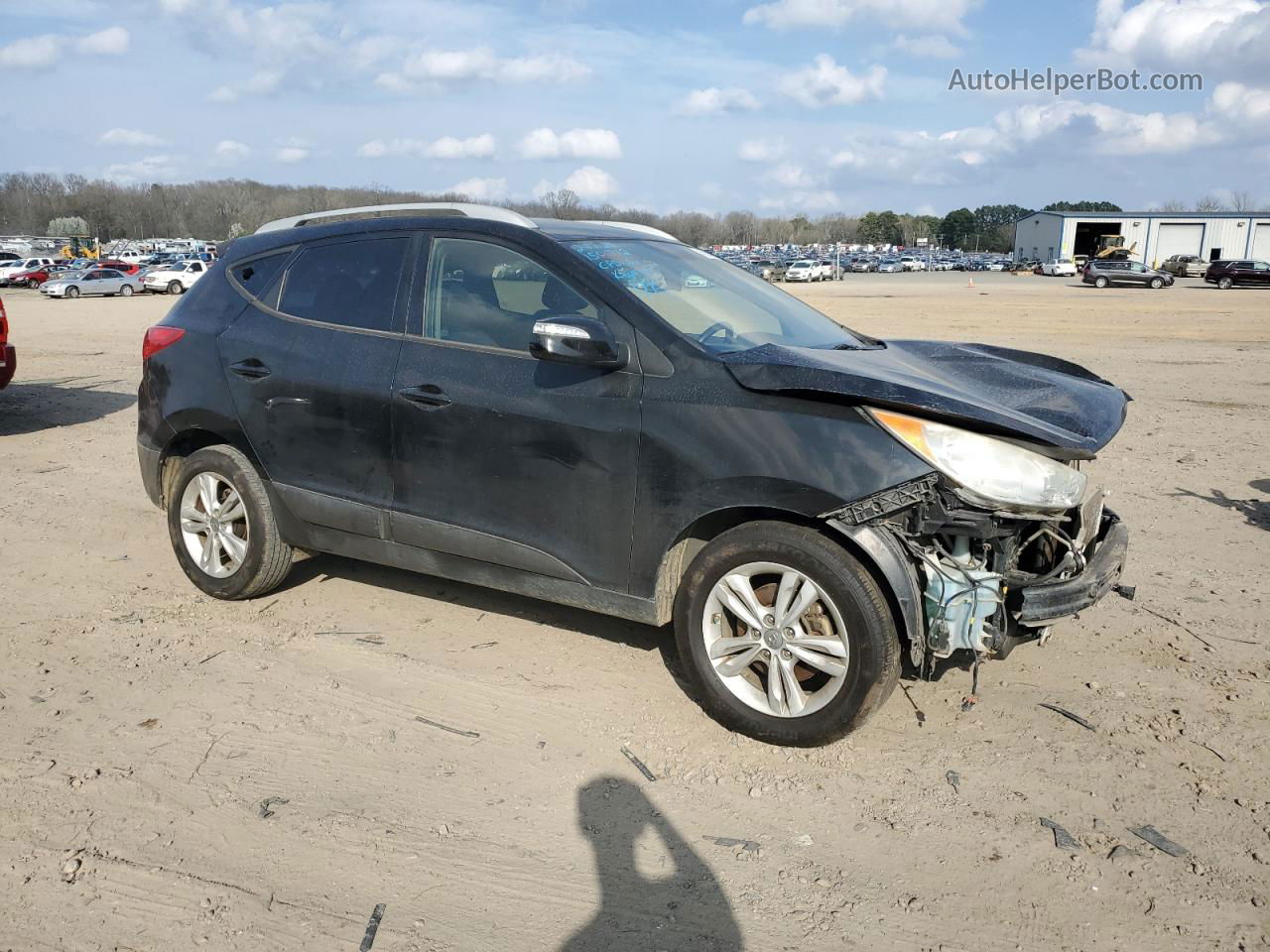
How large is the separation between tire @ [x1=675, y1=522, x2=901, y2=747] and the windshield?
86cm

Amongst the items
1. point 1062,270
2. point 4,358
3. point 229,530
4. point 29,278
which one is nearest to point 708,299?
point 229,530

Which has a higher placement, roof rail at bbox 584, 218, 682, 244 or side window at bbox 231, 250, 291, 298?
roof rail at bbox 584, 218, 682, 244

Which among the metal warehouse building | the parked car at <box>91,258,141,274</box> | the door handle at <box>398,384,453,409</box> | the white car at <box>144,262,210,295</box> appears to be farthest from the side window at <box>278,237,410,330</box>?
the metal warehouse building

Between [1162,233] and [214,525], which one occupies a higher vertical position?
[1162,233]

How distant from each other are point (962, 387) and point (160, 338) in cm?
402

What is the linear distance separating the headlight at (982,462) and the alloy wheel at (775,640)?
2.01 feet

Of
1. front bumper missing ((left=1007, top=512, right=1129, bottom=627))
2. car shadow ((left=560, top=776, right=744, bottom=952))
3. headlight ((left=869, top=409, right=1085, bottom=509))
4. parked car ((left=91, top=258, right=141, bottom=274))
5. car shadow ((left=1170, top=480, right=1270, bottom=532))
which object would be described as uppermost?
parked car ((left=91, top=258, right=141, bottom=274))

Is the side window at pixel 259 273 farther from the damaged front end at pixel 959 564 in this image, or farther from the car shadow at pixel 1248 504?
the car shadow at pixel 1248 504

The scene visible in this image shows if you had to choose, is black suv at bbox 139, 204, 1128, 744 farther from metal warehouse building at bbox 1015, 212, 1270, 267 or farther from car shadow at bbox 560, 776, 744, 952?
metal warehouse building at bbox 1015, 212, 1270, 267

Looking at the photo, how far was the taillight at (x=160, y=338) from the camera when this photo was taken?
16.9 ft

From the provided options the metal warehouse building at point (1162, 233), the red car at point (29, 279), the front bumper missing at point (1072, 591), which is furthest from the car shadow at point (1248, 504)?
the metal warehouse building at point (1162, 233)

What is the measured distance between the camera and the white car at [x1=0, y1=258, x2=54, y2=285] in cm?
5112

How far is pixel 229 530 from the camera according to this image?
5109 millimetres

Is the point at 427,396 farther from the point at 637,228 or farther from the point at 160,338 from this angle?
the point at 160,338
